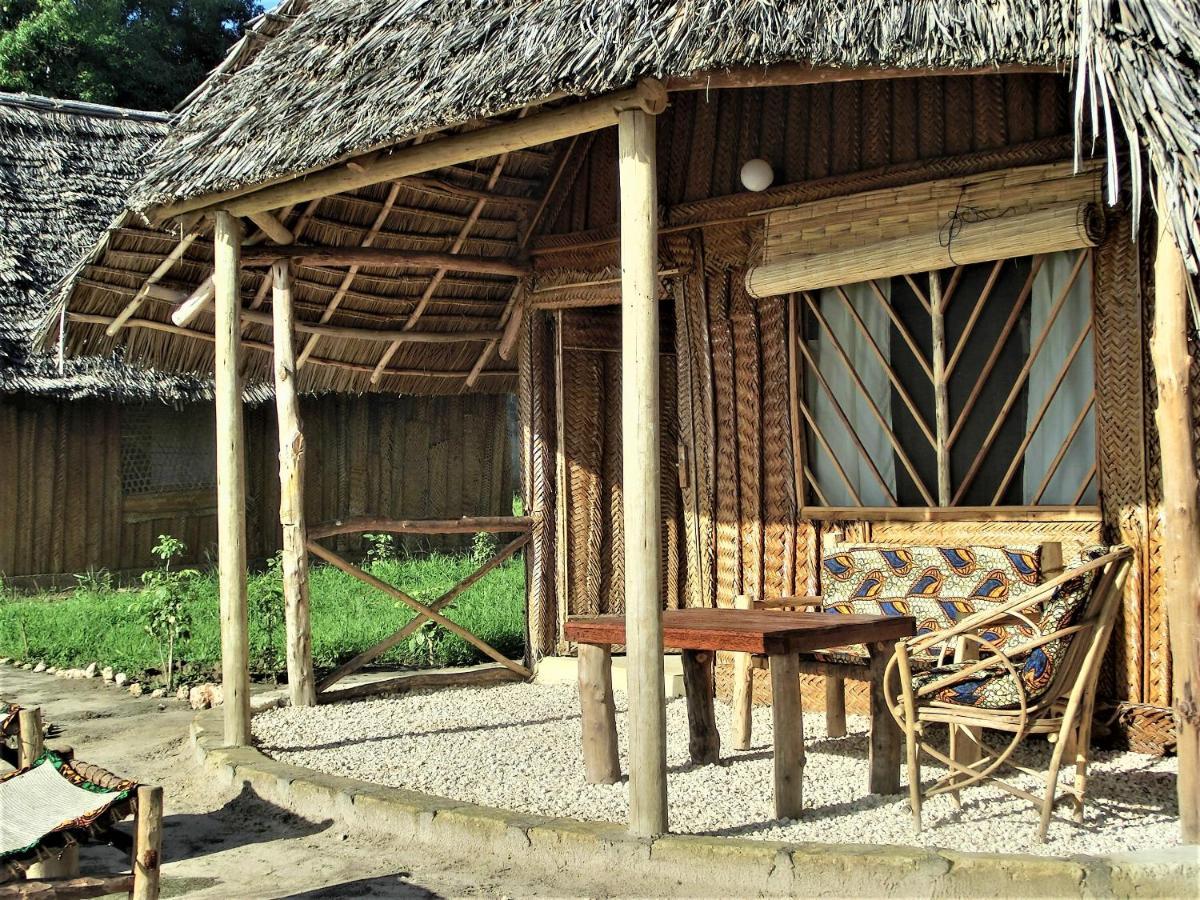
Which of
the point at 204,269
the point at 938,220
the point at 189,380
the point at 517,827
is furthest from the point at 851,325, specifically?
the point at 189,380

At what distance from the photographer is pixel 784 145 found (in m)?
6.64

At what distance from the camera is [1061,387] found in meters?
5.78

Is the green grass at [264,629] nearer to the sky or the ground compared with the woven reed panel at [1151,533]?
nearer to the ground

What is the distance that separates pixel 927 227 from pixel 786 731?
8.69ft

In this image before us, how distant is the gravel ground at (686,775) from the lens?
4.39m

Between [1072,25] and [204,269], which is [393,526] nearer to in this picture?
[204,269]

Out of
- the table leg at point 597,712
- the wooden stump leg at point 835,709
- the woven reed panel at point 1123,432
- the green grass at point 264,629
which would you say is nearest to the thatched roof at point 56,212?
the green grass at point 264,629

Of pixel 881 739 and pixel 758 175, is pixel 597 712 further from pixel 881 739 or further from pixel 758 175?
pixel 758 175

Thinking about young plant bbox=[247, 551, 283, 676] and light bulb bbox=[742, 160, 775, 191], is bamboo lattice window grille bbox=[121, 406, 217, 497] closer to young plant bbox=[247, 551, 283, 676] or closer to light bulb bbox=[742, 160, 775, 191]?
young plant bbox=[247, 551, 283, 676]

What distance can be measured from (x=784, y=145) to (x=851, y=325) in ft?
3.27

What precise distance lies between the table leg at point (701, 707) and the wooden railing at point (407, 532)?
83.6 inches

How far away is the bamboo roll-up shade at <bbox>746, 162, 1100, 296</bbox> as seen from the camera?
5.59 metres

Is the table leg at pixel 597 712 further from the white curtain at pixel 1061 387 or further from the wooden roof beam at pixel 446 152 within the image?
the white curtain at pixel 1061 387

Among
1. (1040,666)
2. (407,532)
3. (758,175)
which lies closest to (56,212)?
(407,532)
